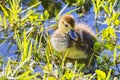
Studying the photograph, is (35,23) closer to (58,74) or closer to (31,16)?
(31,16)

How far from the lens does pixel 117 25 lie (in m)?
3.36

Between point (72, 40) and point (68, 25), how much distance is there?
11cm

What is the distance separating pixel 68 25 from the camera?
133 inches

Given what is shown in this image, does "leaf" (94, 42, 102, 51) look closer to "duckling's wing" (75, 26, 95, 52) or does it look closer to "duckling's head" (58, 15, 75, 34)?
"duckling's wing" (75, 26, 95, 52)

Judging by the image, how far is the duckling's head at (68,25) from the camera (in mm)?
3357

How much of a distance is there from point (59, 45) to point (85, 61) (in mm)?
201

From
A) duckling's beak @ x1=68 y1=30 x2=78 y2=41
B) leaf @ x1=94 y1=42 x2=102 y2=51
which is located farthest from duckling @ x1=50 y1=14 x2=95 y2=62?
leaf @ x1=94 y1=42 x2=102 y2=51

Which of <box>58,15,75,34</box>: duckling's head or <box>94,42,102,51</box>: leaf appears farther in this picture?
<box>58,15,75,34</box>: duckling's head

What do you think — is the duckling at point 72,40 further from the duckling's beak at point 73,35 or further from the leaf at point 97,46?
the leaf at point 97,46

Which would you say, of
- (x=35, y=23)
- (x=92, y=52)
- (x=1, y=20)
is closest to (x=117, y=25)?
(x=92, y=52)

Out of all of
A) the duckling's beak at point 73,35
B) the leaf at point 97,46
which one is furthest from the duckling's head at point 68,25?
the leaf at point 97,46

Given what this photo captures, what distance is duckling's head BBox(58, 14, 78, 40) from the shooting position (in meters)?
3.36

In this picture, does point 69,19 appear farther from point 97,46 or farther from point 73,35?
point 97,46

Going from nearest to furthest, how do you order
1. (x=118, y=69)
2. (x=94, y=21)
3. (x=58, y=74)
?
(x=58, y=74), (x=118, y=69), (x=94, y=21)
